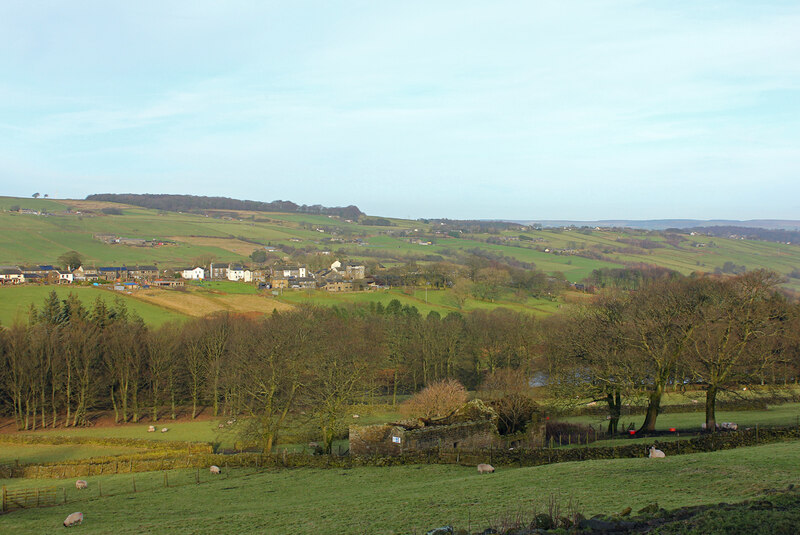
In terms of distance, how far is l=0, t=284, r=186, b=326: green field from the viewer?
228 feet

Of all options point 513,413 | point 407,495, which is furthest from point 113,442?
point 407,495

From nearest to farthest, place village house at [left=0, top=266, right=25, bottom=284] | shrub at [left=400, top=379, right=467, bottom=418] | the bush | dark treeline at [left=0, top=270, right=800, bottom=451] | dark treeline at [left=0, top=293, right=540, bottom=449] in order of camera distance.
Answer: the bush
dark treeline at [left=0, top=270, right=800, bottom=451]
shrub at [left=400, top=379, right=467, bottom=418]
dark treeline at [left=0, top=293, right=540, bottom=449]
village house at [left=0, top=266, right=25, bottom=284]

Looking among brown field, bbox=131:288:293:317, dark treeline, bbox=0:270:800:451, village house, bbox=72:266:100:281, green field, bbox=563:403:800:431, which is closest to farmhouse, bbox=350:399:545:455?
dark treeline, bbox=0:270:800:451

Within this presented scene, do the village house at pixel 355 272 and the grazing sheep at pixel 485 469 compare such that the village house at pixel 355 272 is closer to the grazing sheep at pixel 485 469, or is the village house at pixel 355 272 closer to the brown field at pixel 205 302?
the brown field at pixel 205 302

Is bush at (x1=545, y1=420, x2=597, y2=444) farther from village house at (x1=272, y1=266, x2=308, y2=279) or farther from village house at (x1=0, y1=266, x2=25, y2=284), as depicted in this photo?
village house at (x1=272, y1=266, x2=308, y2=279)

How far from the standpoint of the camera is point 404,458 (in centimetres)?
2508

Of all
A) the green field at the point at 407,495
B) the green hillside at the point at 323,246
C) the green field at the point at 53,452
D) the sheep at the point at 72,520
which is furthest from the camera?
the green hillside at the point at 323,246

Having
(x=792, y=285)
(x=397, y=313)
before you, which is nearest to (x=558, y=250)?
(x=792, y=285)

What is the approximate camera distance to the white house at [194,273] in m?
121

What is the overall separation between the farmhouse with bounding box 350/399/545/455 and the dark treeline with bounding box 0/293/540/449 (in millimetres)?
4574

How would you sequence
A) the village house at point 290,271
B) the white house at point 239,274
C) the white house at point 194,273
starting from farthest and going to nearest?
the village house at point 290,271
the white house at point 239,274
the white house at point 194,273

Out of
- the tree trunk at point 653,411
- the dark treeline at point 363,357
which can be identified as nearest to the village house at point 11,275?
the dark treeline at point 363,357

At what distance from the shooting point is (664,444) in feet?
74.8

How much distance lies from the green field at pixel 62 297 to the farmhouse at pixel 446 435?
5241 centimetres
